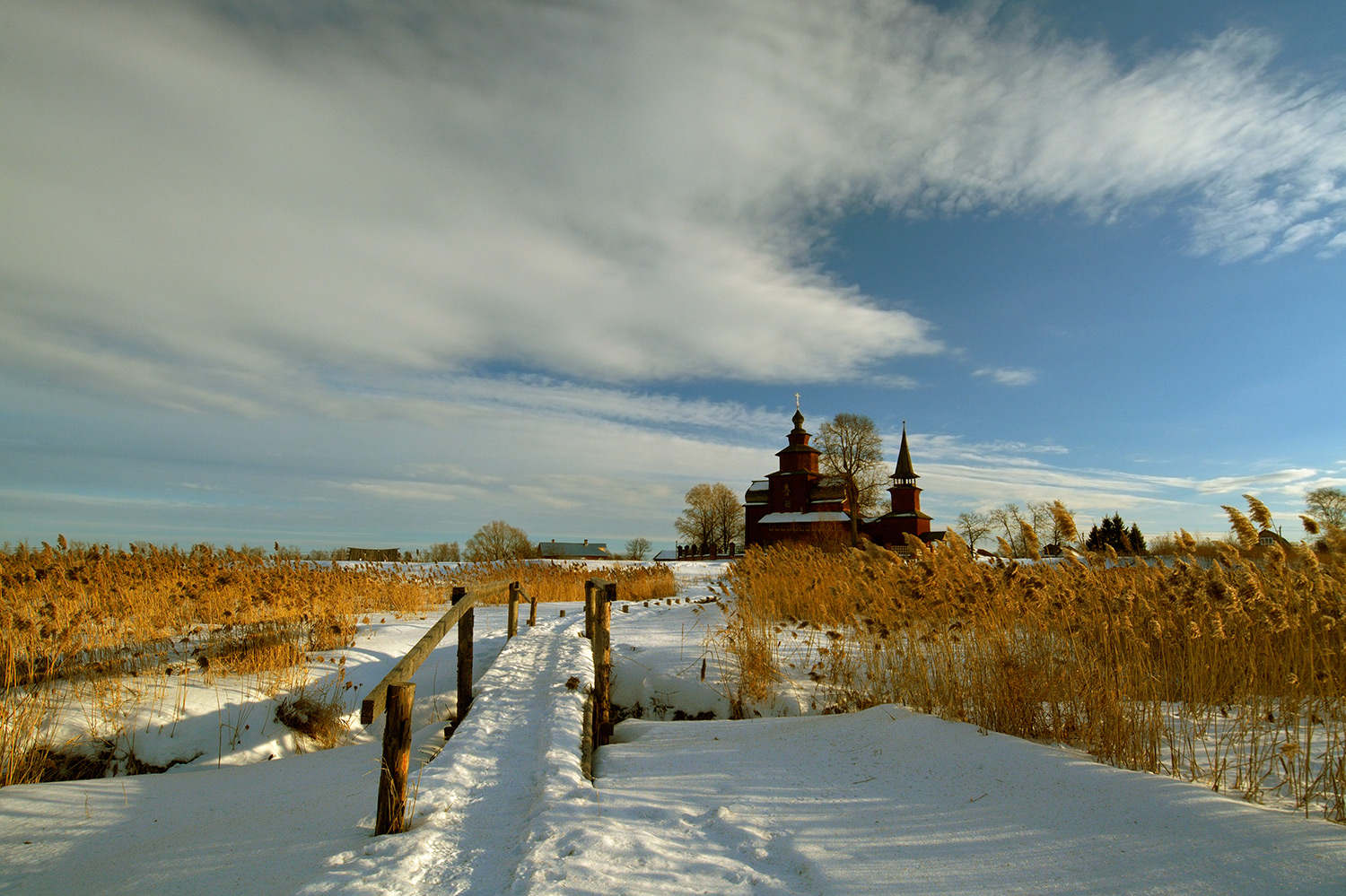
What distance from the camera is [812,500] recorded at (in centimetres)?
4878

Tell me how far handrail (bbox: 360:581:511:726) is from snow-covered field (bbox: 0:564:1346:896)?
0.62 meters

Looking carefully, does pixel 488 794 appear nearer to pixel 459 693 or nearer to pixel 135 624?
pixel 459 693

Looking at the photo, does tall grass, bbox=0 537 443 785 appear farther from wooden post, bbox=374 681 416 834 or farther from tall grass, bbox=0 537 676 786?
wooden post, bbox=374 681 416 834

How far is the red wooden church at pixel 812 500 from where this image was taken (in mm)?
46656

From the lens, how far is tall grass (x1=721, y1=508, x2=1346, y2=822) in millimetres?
3797

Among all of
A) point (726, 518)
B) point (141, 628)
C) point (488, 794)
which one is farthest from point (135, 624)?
point (726, 518)

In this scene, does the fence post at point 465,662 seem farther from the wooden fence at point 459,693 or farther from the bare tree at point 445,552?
the bare tree at point 445,552

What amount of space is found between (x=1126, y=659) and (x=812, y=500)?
44.9 m

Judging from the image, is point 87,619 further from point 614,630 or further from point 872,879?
point 872,879

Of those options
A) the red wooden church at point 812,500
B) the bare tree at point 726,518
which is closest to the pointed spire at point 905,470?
the red wooden church at point 812,500

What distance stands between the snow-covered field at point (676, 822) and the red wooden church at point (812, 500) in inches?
1624

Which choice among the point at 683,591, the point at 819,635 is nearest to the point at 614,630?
the point at 819,635

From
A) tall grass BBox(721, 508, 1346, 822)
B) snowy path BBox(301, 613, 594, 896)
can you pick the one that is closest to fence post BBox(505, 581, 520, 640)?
snowy path BBox(301, 613, 594, 896)

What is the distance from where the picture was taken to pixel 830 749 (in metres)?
4.52
